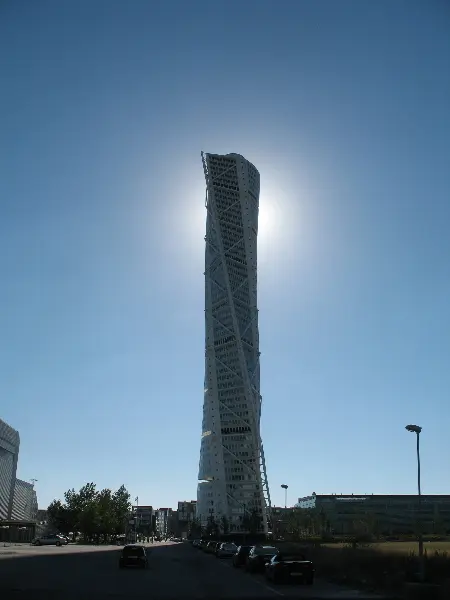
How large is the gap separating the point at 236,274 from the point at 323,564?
14583 cm

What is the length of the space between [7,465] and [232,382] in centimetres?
6429

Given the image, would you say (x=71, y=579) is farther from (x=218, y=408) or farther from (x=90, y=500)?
(x=218, y=408)

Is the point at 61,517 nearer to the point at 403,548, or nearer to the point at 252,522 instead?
the point at 252,522

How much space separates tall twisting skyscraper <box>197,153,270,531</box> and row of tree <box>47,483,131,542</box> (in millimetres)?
29984

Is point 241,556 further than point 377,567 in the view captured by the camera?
Yes

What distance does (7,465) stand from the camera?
17288 cm

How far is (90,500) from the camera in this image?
455 feet

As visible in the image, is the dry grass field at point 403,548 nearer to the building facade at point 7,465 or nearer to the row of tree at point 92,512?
the row of tree at point 92,512

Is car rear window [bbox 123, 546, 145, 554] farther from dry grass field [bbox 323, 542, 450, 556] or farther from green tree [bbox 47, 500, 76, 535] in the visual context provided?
green tree [bbox 47, 500, 76, 535]

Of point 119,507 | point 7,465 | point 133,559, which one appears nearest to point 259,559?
point 133,559

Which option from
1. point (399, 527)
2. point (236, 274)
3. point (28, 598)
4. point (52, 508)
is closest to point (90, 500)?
point (52, 508)

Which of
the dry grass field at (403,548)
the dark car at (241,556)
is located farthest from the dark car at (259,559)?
the dark car at (241,556)

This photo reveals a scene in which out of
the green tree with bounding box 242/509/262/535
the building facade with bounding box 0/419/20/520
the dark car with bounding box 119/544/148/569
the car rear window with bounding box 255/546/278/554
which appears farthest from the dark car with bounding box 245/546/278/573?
the building facade with bounding box 0/419/20/520

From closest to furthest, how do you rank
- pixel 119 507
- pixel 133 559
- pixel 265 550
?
pixel 265 550 < pixel 133 559 < pixel 119 507
